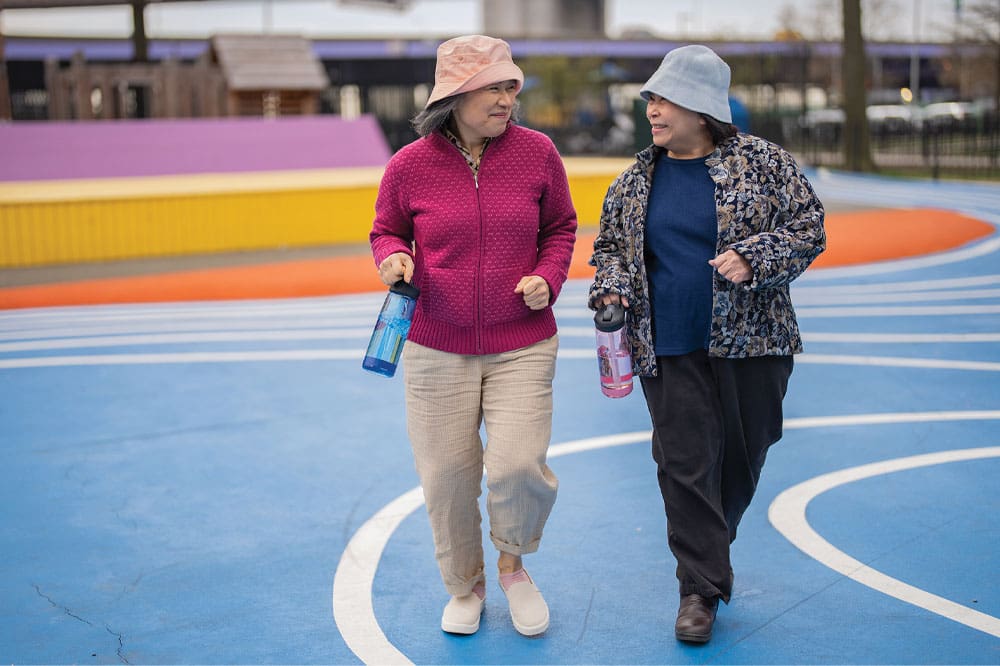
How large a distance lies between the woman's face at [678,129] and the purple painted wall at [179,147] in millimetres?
15811

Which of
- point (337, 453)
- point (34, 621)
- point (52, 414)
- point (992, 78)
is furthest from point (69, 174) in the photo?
point (992, 78)

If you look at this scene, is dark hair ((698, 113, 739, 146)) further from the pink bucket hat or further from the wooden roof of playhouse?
the wooden roof of playhouse

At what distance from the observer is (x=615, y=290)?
12.8 feet

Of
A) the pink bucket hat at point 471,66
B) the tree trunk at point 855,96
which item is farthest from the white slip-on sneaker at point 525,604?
the tree trunk at point 855,96

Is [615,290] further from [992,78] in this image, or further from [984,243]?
[992,78]

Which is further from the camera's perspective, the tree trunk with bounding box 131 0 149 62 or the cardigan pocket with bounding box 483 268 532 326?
the tree trunk with bounding box 131 0 149 62

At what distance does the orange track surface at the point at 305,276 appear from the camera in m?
11.8

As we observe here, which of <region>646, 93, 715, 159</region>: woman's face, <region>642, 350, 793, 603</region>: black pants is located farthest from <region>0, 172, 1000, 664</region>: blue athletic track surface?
<region>646, 93, 715, 159</region>: woman's face

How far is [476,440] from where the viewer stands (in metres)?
4.16

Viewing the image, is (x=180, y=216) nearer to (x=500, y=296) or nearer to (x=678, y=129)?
(x=500, y=296)

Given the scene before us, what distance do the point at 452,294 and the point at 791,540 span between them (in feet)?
6.04

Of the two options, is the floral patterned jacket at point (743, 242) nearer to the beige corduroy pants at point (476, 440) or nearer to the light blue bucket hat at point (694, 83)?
the light blue bucket hat at point (694, 83)

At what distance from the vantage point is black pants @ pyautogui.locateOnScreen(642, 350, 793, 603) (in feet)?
13.1

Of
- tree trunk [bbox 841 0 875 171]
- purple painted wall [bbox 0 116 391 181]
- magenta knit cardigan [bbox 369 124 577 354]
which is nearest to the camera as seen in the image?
magenta knit cardigan [bbox 369 124 577 354]
